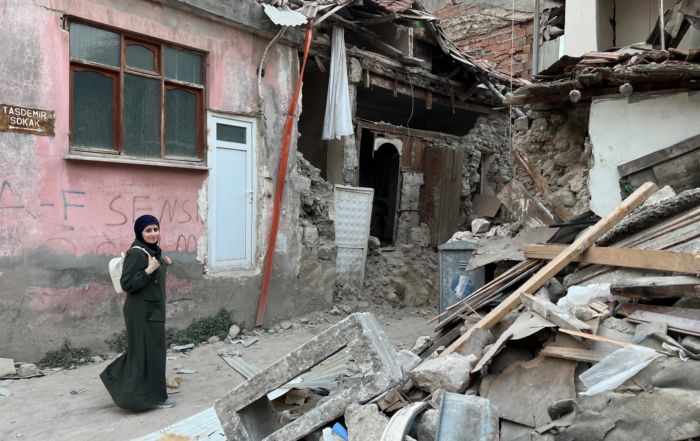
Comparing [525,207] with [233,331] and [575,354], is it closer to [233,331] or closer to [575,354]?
[575,354]

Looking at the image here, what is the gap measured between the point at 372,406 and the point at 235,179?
14.9 feet

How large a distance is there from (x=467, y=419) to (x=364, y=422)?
56cm

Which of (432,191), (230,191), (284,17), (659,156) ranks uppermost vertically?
(284,17)

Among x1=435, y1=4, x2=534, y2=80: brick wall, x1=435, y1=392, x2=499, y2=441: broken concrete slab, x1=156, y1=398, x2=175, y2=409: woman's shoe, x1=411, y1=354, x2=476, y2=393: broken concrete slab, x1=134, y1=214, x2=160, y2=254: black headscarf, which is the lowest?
x1=156, y1=398, x2=175, y2=409: woman's shoe

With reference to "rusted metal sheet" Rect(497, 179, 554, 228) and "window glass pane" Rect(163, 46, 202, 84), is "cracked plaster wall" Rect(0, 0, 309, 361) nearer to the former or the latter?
"window glass pane" Rect(163, 46, 202, 84)

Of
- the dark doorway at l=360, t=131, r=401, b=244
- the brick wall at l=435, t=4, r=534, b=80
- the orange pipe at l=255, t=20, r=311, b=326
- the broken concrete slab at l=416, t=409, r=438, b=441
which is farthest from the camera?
the brick wall at l=435, t=4, r=534, b=80

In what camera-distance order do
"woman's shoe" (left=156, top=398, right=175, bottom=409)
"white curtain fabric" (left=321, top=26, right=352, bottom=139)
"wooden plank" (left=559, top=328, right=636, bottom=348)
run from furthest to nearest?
"white curtain fabric" (left=321, top=26, right=352, bottom=139) < "woman's shoe" (left=156, top=398, right=175, bottom=409) < "wooden plank" (left=559, top=328, right=636, bottom=348)

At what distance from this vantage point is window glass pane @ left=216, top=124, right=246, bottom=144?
21.4 ft

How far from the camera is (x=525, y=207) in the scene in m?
6.19

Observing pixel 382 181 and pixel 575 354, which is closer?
pixel 575 354

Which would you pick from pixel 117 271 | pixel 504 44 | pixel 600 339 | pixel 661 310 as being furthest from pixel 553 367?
pixel 504 44

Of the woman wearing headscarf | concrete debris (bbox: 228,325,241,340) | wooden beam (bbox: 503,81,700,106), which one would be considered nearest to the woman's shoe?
the woman wearing headscarf

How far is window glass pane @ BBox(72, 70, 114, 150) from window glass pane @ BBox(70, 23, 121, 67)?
6.9 inches

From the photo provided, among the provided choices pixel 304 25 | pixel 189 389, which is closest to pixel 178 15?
pixel 304 25
